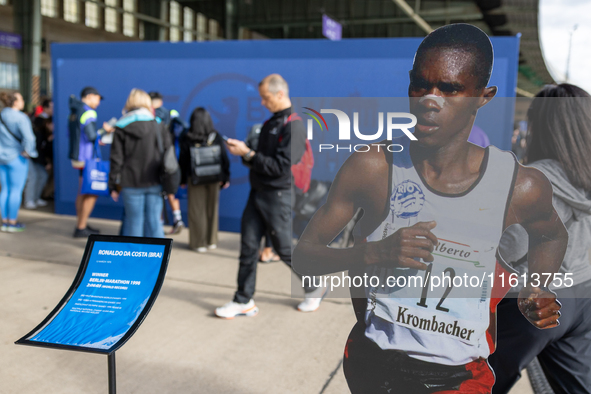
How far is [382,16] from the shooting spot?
93.8 ft

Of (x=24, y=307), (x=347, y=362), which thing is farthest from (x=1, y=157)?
(x=347, y=362)

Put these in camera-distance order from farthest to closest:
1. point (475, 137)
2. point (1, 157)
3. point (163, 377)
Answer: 1. point (1, 157)
2. point (163, 377)
3. point (475, 137)

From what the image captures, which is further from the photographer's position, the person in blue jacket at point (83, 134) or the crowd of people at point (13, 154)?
the crowd of people at point (13, 154)

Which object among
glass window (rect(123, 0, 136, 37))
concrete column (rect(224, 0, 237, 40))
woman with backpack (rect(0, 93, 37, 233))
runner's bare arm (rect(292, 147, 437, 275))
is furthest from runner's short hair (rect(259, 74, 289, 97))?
glass window (rect(123, 0, 136, 37))

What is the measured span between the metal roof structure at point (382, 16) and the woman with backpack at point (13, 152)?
54.7 feet

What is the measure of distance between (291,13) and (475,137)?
29.4 metres

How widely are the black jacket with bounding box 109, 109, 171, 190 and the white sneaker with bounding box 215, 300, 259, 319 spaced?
158 centimetres

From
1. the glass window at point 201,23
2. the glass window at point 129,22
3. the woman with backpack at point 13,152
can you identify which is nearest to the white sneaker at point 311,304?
the woman with backpack at point 13,152

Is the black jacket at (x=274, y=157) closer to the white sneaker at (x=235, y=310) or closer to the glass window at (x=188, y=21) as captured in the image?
the white sneaker at (x=235, y=310)

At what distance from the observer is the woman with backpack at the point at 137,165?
470cm

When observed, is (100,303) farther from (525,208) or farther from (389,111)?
(525,208)

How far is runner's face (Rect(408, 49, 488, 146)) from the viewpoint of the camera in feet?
4.86

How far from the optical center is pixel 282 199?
146 inches

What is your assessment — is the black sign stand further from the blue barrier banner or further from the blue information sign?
the blue barrier banner
